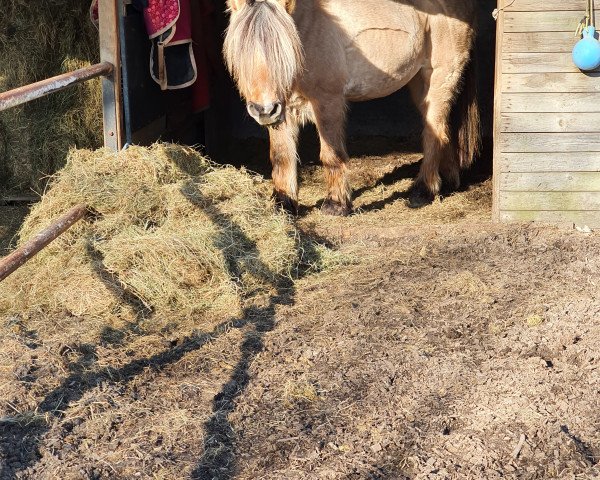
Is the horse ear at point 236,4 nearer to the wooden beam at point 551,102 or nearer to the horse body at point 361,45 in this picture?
the horse body at point 361,45

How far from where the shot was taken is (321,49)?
609 cm

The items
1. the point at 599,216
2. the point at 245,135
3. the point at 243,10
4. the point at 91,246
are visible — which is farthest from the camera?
the point at 245,135

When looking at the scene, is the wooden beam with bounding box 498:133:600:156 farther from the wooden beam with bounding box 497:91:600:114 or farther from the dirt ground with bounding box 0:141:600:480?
the dirt ground with bounding box 0:141:600:480

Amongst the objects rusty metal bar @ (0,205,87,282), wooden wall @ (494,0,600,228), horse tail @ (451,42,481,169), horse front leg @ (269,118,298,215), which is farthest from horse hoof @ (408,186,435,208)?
rusty metal bar @ (0,205,87,282)

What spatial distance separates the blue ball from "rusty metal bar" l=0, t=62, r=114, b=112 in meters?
2.95

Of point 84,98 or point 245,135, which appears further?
point 245,135

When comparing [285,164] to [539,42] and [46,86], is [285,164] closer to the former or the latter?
[539,42]

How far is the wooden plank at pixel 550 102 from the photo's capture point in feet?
18.5

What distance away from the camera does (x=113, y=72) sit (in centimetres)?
555

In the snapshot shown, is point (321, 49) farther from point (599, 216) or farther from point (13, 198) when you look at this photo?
point (13, 198)

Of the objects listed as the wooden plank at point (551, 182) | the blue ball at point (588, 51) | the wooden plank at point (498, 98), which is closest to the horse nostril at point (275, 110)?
the wooden plank at point (498, 98)

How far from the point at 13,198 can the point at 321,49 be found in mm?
2726

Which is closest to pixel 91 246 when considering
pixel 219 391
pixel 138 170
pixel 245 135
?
pixel 138 170

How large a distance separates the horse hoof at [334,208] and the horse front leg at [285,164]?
228mm
